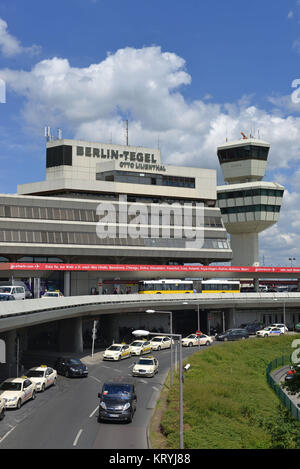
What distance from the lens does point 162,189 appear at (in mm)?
102938

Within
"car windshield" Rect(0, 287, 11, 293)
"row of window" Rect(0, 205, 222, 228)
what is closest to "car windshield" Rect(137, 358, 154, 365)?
"car windshield" Rect(0, 287, 11, 293)

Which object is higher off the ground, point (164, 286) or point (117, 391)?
point (164, 286)

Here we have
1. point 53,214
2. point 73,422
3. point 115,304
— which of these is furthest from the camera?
point 53,214

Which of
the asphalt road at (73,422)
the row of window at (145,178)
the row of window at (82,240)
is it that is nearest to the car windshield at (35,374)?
the asphalt road at (73,422)

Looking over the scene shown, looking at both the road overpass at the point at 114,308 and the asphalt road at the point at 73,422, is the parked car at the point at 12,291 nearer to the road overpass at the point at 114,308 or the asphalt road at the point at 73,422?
the road overpass at the point at 114,308

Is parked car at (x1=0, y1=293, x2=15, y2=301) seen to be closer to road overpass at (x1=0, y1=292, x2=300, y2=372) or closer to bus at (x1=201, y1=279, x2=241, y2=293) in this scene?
road overpass at (x1=0, y1=292, x2=300, y2=372)

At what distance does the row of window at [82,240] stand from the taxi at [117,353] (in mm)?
33569

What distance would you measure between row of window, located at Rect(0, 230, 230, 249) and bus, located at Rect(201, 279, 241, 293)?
47.2 ft

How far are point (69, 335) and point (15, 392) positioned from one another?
2847cm

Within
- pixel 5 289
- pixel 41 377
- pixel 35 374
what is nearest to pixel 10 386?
pixel 41 377

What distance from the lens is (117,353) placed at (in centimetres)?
5628

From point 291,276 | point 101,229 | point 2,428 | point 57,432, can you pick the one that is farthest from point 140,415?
point 291,276

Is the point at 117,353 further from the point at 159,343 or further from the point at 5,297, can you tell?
the point at 5,297

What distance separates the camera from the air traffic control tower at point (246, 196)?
113312 mm
